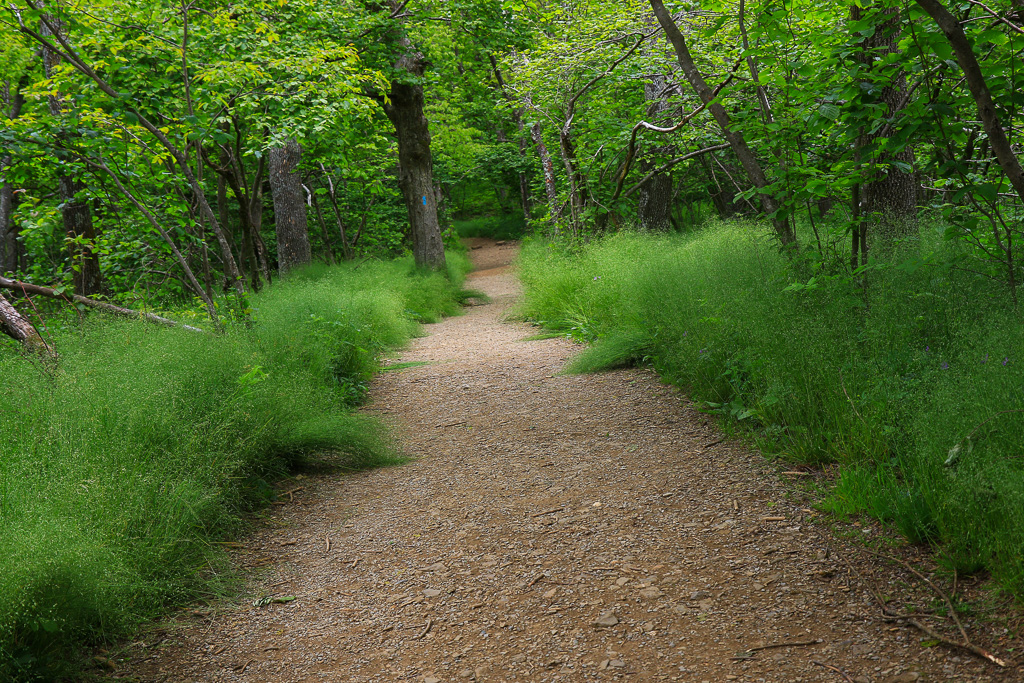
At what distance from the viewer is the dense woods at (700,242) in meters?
2.75

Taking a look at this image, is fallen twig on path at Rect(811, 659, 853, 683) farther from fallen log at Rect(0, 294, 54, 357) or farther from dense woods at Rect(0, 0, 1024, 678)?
fallen log at Rect(0, 294, 54, 357)

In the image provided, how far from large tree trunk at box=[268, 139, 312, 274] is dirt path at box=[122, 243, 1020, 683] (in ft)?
29.4

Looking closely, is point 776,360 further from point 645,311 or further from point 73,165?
point 73,165

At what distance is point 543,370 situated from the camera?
Answer: 22.5ft

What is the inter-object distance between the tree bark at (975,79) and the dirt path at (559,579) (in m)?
1.77

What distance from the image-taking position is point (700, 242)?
764 centimetres

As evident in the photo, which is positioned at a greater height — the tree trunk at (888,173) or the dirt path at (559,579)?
the tree trunk at (888,173)

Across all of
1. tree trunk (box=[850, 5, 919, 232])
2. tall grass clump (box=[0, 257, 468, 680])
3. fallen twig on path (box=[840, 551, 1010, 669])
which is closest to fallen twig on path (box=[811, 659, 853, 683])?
fallen twig on path (box=[840, 551, 1010, 669])

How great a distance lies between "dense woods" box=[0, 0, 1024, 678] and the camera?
275cm

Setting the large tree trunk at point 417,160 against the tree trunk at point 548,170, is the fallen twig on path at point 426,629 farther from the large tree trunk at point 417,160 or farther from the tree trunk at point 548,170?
the large tree trunk at point 417,160

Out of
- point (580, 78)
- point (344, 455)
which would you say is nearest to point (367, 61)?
point (580, 78)

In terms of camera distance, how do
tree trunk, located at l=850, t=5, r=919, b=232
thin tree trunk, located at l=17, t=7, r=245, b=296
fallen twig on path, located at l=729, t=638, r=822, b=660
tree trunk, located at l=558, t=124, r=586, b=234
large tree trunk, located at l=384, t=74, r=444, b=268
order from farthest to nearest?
large tree trunk, located at l=384, t=74, r=444, b=268 → tree trunk, located at l=558, t=124, r=586, b=234 → thin tree trunk, located at l=17, t=7, r=245, b=296 → tree trunk, located at l=850, t=5, r=919, b=232 → fallen twig on path, located at l=729, t=638, r=822, b=660

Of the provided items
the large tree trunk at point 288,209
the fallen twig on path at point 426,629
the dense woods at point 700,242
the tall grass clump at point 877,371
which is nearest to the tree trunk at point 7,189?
the dense woods at point 700,242

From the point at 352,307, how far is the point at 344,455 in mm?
3426
